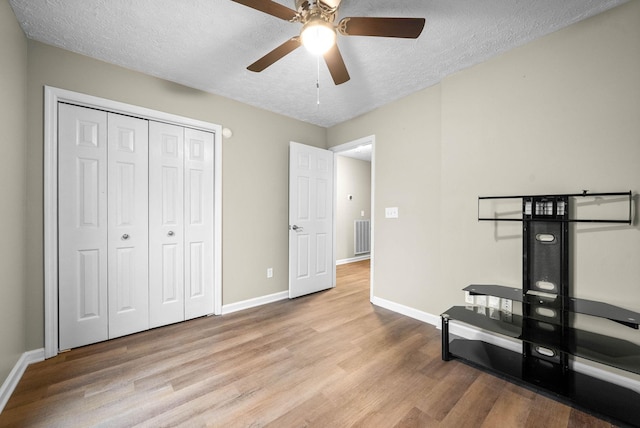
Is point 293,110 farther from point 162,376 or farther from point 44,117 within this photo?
point 162,376

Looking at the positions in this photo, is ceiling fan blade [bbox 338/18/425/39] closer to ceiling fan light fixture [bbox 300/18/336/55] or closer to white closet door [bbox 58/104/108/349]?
ceiling fan light fixture [bbox 300/18/336/55]

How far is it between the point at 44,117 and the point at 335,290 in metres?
3.53

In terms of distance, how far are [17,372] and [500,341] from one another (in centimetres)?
358

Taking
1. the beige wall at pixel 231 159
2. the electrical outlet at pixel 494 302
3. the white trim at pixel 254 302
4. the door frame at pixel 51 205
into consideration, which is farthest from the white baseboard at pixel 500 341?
the door frame at pixel 51 205

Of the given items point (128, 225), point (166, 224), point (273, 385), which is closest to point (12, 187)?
point (128, 225)

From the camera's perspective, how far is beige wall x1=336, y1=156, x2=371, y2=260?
578 cm

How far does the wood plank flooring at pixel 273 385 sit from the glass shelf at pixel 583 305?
1.84 feet

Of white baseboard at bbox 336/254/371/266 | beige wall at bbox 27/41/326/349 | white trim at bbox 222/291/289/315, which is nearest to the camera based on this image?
beige wall at bbox 27/41/326/349

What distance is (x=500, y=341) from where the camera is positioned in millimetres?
2125

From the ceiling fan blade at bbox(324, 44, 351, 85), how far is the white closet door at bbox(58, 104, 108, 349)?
2041 millimetres

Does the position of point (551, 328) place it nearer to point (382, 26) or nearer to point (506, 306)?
point (506, 306)

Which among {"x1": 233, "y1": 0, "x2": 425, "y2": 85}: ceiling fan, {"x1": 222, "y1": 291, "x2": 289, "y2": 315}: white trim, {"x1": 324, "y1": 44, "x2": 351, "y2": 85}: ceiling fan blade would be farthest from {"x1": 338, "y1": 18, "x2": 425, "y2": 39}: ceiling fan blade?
{"x1": 222, "y1": 291, "x2": 289, "y2": 315}: white trim

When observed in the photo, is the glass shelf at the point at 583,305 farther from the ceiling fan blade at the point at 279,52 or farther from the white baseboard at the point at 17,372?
the white baseboard at the point at 17,372

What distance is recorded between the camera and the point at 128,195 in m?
2.38
